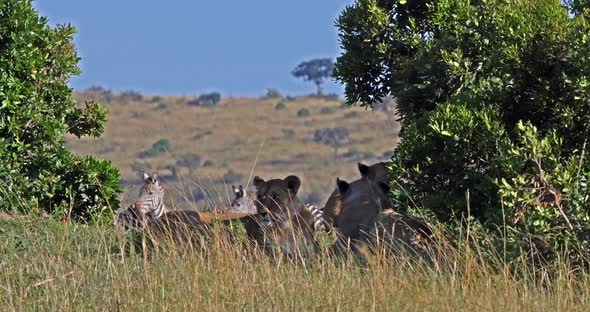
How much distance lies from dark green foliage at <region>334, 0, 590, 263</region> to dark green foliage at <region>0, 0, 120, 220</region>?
3.41 meters

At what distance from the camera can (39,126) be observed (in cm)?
1338

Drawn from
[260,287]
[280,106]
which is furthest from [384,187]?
[280,106]

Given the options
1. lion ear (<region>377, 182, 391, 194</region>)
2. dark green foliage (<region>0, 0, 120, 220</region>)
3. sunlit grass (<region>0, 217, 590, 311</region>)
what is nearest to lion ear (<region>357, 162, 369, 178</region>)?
lion ear (<region>377, 182, 391, 194</region>)

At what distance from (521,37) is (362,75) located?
3.84 m

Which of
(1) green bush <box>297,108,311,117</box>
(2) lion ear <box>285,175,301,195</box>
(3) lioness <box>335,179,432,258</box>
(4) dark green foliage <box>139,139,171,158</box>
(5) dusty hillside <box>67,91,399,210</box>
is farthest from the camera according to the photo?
(1) green bush <box>297,108,311,117</box>

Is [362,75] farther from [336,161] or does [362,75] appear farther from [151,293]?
[336,161]

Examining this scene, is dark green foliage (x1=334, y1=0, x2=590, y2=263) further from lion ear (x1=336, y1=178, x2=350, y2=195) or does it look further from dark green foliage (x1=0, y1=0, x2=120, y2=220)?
dark green foliage (x1=0, y1=0, x2=120, y2=220)

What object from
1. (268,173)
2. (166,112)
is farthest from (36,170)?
(166,112)

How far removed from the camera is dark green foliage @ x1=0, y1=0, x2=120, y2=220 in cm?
1305

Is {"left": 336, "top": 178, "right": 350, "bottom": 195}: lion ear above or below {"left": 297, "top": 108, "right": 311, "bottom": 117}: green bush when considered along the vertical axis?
below

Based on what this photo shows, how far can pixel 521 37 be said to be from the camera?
10.7m

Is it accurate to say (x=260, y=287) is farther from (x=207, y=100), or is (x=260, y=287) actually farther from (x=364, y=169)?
(x=207, y=100)

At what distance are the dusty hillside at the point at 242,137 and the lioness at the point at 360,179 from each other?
51429mm

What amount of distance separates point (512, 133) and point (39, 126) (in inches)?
191
